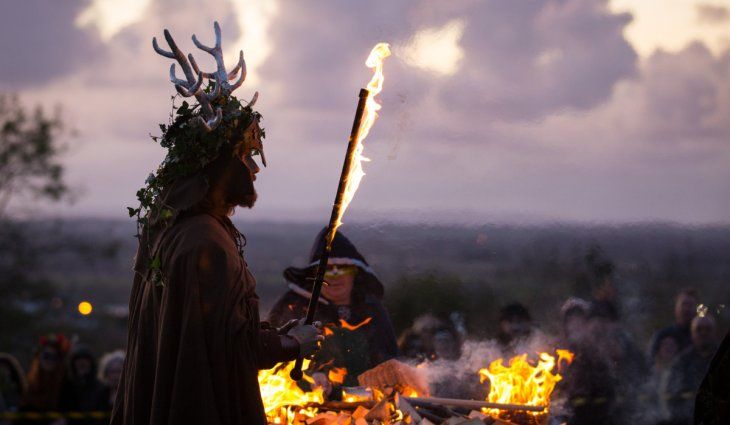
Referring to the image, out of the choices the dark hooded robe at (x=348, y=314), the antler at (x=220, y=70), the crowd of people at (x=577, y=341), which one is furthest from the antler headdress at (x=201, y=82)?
the crowd of people at (x=577, y=341)

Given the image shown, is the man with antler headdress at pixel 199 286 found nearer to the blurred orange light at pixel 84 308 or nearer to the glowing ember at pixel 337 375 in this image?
the glowing ember at pixel 337 375

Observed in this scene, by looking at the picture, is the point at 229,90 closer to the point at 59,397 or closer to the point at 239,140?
the point at 239,140

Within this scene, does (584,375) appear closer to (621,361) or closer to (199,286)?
(621,361)

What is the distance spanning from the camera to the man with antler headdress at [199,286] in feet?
13.4

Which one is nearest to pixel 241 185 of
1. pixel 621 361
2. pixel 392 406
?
pixel 392 406

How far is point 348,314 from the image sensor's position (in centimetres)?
740

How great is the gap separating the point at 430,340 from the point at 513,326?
698mm

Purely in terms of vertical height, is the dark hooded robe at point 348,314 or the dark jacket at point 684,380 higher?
the dark hooded robe at point 348,314

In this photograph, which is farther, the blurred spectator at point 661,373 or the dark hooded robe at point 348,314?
the blurred spectator at point 661,373

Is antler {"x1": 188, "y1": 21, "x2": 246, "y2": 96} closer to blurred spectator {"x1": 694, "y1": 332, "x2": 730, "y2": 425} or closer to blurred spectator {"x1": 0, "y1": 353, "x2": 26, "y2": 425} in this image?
blurred spectator {"x1": 694, "y1": 332, "x2": 730, "y2": 425}

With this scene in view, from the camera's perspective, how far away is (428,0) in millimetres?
7465

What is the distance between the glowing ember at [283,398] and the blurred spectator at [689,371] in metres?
3.45

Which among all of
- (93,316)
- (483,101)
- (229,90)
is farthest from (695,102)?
(93,316)

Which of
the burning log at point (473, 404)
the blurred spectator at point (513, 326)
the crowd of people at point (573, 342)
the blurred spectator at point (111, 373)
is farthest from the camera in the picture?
the blurred spectator at point (111, 373)
